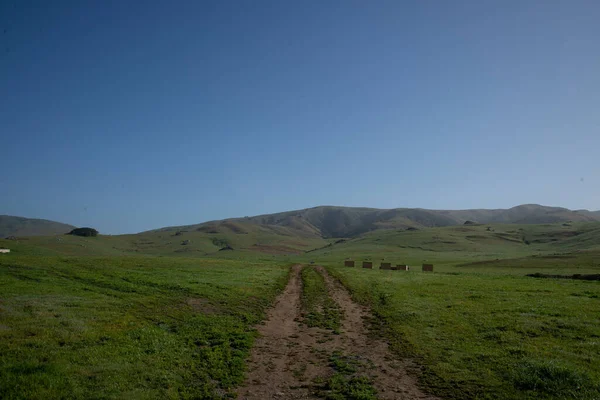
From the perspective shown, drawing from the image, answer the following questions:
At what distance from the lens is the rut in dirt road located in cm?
1210

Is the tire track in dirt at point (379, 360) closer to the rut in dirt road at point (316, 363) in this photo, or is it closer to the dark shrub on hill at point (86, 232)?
the rut in dirt road at point (316, 363)

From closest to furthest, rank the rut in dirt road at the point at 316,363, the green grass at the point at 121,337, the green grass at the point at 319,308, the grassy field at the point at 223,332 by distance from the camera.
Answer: the green grass at the point at 121,337
the grassy field at the point at 223,332
the rut in dirt road at the point at 316,363
the green grass at the point at 319,308

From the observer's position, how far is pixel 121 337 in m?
16.0

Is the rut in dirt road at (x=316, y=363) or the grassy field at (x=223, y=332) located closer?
the grassy field at (x=223, y=332)

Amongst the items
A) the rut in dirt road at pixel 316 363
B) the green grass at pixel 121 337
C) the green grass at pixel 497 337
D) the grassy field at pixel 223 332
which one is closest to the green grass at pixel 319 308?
the grassy field at pixel 223 332

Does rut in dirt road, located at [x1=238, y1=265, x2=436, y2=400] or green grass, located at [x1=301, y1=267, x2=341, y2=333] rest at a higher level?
rut in dirt road, located at [x1=238, y1=265, x2=436, y2=400]

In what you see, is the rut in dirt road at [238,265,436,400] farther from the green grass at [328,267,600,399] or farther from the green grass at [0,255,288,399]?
the green grass at [328,267,600,399]

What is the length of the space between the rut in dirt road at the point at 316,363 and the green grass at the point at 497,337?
1096 millimetres

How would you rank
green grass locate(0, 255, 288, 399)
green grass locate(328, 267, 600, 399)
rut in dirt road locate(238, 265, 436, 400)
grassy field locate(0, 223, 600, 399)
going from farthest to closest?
1. green grass locate(328, 267, 600, 399)
2. rut in dirt road locate(238, 265, 436, 400)
3. grassy field locate(0, 223, 600, 399)
4. green grass locate(0, 255, 288, 399)

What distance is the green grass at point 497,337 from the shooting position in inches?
→ 486

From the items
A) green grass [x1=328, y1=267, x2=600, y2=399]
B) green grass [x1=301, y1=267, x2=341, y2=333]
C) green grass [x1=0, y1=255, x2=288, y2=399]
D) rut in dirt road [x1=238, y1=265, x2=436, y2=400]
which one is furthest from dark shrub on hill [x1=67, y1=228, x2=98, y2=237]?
rut in dirt road [x1=238, y1=265, x2=436, y2=400]

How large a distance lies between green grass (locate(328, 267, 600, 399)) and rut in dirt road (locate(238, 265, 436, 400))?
1.10m

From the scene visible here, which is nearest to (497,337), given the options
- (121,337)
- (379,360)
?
(379,360)

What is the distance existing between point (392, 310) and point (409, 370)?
10447 mm
